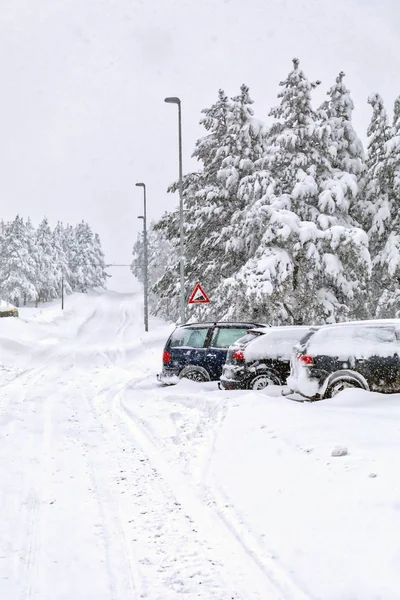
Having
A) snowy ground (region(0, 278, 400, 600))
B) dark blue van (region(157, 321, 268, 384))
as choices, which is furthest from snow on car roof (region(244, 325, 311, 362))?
snowy ground (region(0, 278, 400, 600))

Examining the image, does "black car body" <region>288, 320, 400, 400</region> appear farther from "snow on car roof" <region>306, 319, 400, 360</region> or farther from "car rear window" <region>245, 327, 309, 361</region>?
"car rear window" <region>245, 327, 309, 361</region>

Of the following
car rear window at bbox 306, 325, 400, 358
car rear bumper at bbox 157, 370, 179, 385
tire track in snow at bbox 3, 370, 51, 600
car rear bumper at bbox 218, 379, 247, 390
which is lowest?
car rear bumper at bbox 157, 370, 179, 385

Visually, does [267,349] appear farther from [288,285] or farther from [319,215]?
[319,215]

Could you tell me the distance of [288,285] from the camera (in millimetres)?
19391

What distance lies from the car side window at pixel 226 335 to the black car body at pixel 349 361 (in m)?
3.90

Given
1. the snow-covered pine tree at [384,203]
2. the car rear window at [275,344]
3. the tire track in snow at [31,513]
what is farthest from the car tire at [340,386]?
the snow-covered pine tree at [384,203]

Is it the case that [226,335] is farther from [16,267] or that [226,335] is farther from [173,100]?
[16,267]

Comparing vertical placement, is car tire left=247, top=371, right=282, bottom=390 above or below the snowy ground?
below

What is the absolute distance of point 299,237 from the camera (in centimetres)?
1955

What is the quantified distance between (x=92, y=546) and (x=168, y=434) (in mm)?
4256

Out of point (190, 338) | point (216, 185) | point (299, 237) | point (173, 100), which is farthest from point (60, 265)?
point (190, 338)

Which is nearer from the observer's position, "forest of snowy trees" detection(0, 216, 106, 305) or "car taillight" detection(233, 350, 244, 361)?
"car taillight" detection(233, 350, 244, 361)

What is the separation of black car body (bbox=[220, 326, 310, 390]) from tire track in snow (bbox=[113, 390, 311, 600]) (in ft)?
17.9

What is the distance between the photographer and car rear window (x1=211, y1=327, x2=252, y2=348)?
13.8 m
